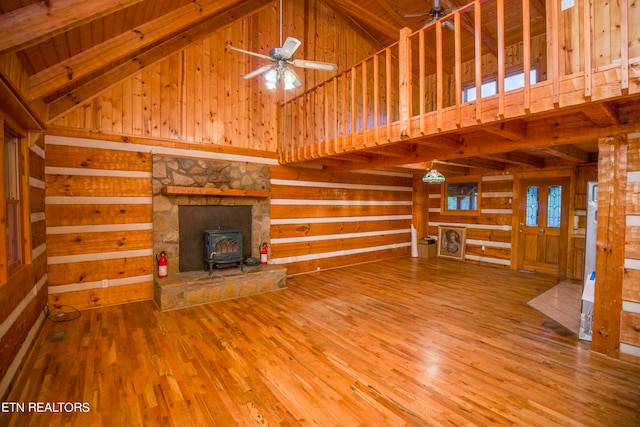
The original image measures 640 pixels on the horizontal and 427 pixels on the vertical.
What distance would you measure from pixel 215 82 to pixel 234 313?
3.64 metres

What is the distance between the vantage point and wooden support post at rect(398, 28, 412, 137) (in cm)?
310

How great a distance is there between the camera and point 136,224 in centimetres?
419

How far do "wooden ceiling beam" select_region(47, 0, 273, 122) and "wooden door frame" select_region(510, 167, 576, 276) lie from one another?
621 cm

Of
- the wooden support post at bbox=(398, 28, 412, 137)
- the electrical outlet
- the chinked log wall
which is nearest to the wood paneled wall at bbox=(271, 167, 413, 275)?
the chinked log wall

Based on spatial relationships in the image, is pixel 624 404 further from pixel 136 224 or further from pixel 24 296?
pixel 136 224

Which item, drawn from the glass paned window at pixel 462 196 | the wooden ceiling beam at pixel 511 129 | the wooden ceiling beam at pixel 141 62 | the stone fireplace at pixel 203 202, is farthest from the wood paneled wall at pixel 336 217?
the wooden ceiling beam at pixel 511 129

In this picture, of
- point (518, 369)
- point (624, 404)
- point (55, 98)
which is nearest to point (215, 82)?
point (55, 98)

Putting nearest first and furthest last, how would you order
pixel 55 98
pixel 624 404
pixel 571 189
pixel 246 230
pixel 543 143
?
1. pixel 624 404
2. pixel 543 143
3. pixel 55 98
4. pixel 246 230
5. pixel 571 189

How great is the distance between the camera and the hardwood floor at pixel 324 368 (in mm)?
2012

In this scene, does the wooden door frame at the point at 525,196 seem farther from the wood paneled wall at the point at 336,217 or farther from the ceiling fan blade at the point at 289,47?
the ceiling fan blade at the point at 289,47

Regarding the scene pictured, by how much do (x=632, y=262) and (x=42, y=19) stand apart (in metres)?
4.92

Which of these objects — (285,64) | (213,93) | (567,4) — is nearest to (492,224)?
(567,4)

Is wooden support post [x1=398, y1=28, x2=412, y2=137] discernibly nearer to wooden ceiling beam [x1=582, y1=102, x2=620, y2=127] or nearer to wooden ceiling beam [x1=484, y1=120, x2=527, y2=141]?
wooden ceiling beam [x1=484, y1=120, x2=527, y2=141]

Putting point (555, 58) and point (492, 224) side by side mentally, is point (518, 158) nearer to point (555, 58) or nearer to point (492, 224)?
point (492, 224)
